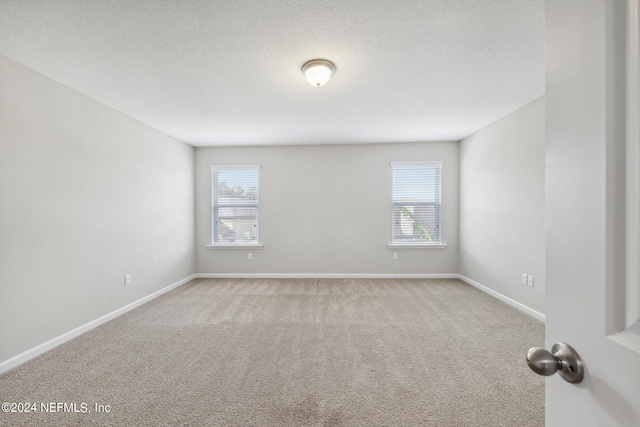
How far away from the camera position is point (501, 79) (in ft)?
8.36

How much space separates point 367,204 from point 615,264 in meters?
4.54

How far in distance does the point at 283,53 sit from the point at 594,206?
2.19 m

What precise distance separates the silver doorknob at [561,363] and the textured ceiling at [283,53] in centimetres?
188

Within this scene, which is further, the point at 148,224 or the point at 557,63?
the point at 148,224

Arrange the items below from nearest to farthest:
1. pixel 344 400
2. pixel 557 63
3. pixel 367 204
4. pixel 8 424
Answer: pixel 557 63 → pixel 8 424 → pixel 344 400 → pixel 367 204

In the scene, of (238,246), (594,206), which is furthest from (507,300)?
(238,246)

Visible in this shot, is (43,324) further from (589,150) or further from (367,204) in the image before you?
(367,204)

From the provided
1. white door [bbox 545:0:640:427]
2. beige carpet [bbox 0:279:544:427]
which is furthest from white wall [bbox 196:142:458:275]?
white door [bbox 545:0:640:427]

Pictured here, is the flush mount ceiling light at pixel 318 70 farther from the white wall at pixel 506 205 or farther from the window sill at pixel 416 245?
the window sill at pixel 416 245

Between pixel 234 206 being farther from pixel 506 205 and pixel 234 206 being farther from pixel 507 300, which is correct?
pixel 507 300

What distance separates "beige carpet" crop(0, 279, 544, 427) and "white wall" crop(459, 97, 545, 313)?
1.72 ft

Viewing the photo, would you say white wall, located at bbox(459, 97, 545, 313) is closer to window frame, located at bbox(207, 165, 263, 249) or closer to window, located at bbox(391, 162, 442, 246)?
window, located at bbox(391, 162, 442, 246)

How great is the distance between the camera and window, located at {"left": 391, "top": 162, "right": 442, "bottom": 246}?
4.88m

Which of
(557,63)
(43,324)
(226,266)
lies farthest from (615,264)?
(226,266)
